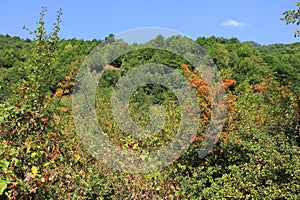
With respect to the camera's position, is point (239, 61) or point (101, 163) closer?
point (101, 163)

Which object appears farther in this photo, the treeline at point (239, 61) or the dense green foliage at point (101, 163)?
the treeline at point (239, 61)

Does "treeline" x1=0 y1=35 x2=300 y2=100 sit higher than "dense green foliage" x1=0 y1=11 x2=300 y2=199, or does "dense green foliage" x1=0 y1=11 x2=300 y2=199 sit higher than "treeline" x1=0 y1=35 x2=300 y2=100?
"treeline" x1=0 y1=35 x2=300 y2=100

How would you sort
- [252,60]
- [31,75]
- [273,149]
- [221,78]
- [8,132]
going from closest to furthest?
[8,132]
[31,75]
[273,149]
[221,78]
[252,60]

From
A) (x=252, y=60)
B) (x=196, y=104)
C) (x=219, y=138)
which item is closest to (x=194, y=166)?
(x=219, y=138)

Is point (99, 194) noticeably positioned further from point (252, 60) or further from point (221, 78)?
point (252, 60)

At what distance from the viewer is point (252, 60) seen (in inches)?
1180

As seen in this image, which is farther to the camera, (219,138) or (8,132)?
(219,138)

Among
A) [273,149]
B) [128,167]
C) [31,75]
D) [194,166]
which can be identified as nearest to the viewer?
[31,75]

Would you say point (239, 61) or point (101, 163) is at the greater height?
point (239, 61)

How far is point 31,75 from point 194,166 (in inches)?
107

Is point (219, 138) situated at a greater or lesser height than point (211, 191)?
greater

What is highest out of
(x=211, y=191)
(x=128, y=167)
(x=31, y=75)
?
(x=31, y=75)

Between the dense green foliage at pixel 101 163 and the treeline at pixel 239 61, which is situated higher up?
the treeline at pixel 239 61

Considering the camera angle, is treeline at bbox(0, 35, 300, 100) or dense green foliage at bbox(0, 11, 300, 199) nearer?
dense green foliage at bbox(0, 11, 300, 199)
